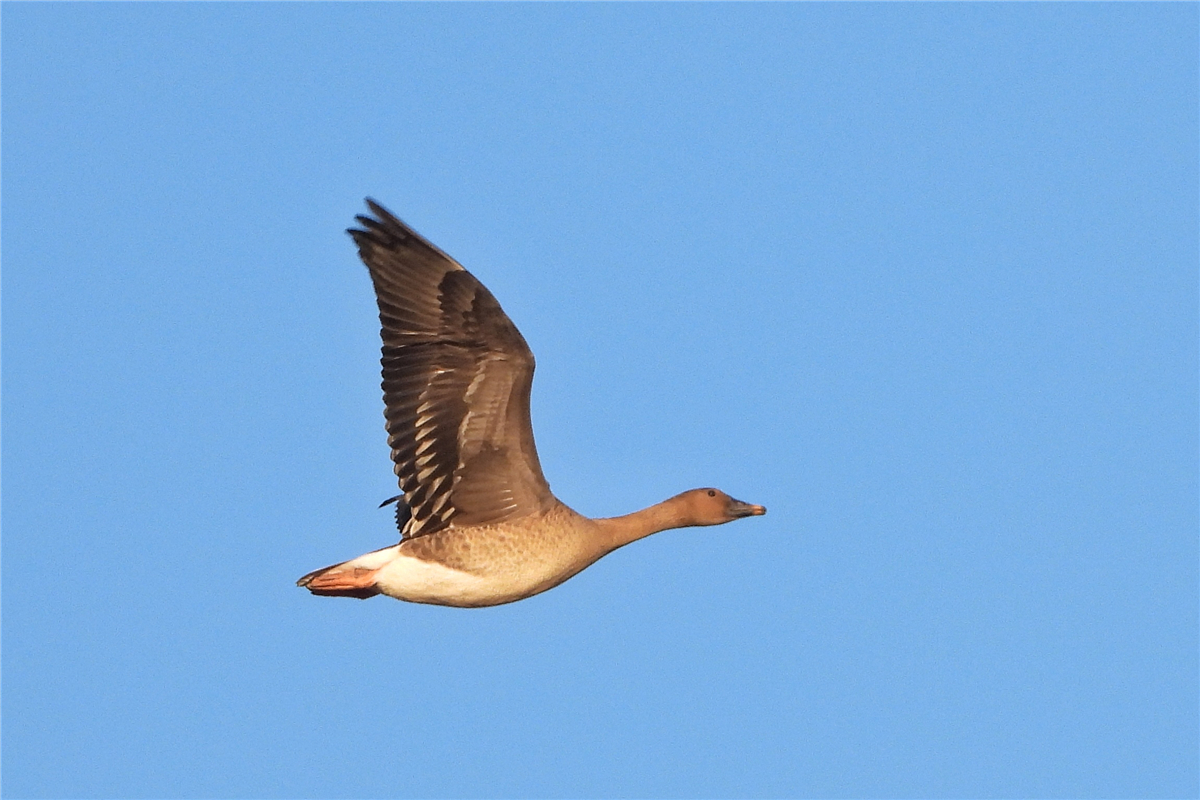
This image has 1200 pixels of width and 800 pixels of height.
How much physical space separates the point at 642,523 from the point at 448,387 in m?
2.45

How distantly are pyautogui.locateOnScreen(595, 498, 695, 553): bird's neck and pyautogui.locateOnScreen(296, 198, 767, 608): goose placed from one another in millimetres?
25

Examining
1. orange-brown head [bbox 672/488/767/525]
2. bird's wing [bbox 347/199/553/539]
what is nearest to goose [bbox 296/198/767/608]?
bird's wing [bbox 347/199/553/539]

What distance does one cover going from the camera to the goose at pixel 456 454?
19.6m

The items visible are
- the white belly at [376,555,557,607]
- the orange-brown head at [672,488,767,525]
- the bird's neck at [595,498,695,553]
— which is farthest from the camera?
the orange-brown head at [672,488,767,525]

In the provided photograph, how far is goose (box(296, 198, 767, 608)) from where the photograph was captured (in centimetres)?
1964

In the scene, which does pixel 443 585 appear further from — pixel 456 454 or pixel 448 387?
pixel 448 387

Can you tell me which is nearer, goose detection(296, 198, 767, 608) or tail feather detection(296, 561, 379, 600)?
goose detection(296, 198, 767, 608)

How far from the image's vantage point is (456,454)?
66.0ft

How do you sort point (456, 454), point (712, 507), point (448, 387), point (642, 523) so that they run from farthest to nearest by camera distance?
point (712, 507), point (642, 523), point (456, 454), point (448, 387)

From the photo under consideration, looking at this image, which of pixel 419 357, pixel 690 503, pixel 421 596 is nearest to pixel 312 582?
pixel 421 596

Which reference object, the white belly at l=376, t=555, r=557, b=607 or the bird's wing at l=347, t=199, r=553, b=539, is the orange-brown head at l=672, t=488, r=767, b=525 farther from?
the white belly at l=376, t=555, r=557, b=607

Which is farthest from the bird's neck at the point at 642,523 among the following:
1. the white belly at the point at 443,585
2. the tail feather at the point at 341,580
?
the tail feather at the point at 341,580

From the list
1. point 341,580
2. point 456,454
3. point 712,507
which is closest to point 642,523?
point 712,507

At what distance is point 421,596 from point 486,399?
201 cm
